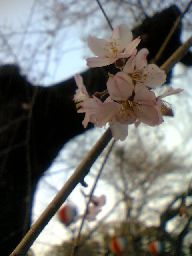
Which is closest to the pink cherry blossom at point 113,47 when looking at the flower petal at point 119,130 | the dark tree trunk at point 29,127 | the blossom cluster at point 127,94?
the blossom cluster at point 127,94

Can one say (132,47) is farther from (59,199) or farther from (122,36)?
(59,199)

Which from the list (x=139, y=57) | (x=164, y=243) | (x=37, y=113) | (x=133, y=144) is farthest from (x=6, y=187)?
(x=133, y=144)

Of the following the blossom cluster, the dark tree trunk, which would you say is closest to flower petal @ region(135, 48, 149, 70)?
the blossom cluster

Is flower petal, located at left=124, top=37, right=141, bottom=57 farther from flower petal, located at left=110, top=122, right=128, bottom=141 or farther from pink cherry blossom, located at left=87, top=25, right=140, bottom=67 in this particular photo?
flower petal, located at left=110, top=122, right=128, bottom=141

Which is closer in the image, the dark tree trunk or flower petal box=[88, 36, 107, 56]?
flower petal box=[88, 36, 107, 56]

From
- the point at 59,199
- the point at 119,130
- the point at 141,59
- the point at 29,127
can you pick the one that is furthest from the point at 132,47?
the point at 29,127

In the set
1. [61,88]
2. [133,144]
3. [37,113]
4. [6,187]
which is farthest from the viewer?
[133,144]

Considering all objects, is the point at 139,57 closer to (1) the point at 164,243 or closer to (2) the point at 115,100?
(2) the point at 115,100
